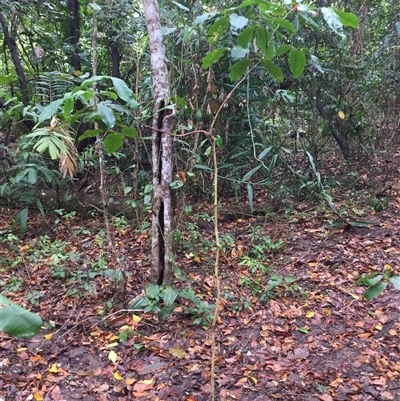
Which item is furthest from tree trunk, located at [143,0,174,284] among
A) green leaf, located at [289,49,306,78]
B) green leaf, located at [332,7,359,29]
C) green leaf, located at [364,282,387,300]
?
green leaf, located at [364,282,387,300]

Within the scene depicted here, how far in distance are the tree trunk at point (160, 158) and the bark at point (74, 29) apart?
9.36 ft

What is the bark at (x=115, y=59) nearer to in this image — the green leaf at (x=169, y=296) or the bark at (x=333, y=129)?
the bark at (x=333, y=129)

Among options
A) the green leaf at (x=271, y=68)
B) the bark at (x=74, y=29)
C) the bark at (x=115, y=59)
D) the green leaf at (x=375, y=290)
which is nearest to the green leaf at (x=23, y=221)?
the bark at (x=74, y=29)

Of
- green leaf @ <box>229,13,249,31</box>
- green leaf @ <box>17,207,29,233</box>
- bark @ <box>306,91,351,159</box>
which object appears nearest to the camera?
green leaf @ <box>229,13,249,31</box>

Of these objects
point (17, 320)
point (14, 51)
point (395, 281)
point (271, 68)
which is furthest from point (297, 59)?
point (14, 51)

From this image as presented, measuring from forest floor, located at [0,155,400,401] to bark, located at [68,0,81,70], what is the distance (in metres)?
2.25

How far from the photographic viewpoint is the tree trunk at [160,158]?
250 centimetres

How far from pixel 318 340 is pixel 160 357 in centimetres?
103

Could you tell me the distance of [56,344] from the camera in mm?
2391

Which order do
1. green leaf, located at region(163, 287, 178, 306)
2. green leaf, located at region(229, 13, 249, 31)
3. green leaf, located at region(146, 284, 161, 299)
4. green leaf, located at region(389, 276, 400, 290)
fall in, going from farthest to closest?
green leaf, located at region(146, 284, 161, 299)
green leaf, located at region(163, 287, 178, 306)
green leaf, located at region(229, 13, 249, 31)
green leaf, located at region(389, 276, 400, 290)

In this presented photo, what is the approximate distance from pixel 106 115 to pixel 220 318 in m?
1.74

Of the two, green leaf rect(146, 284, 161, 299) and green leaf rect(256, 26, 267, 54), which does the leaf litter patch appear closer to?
green leaf rect(146, 284, 161, 299)

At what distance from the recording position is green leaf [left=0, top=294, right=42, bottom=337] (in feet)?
2.07

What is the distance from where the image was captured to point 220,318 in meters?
2.67
